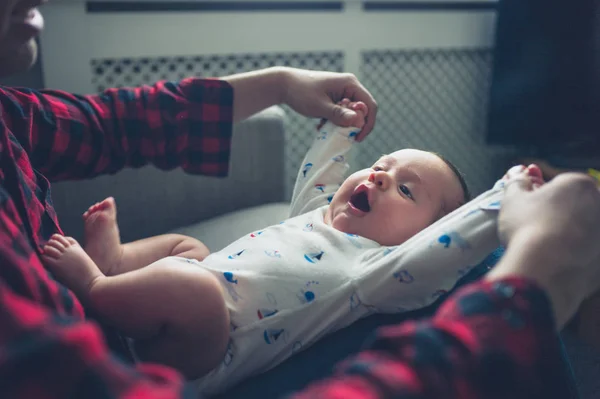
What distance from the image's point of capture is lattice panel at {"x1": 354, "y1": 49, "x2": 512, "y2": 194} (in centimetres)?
162

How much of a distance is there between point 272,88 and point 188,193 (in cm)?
40

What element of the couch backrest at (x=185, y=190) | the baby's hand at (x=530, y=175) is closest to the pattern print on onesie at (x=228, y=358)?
the baby's hand at (x=530, y=175)

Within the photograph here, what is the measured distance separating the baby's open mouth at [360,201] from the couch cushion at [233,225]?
31 centimetres

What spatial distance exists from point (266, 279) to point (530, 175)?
0.31 metres

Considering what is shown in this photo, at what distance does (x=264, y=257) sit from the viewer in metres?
0.66

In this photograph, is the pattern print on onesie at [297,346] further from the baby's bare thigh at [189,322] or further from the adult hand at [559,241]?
the adult hand at [559,241]

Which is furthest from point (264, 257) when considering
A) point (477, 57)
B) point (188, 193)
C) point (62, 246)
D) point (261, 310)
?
point (477, 57)

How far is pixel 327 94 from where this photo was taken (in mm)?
843

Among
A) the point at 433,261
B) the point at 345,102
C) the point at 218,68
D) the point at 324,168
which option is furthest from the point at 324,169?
the point at 218,68

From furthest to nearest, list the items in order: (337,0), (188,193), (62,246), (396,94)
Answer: (396,94), (337,0), (188,193), (62,246)

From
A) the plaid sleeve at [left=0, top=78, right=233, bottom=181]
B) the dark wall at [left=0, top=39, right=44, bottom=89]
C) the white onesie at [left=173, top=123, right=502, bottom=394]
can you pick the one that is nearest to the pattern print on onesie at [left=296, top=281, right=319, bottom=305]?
the white onesie at [left=173, top=123, right=502, bottom=394]

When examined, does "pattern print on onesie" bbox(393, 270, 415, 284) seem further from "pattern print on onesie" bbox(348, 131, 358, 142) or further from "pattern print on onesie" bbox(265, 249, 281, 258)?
"pattern print on onesie" bbox(348, 131, 358, 142)

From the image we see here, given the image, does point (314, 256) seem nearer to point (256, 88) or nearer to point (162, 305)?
point (162, 305)

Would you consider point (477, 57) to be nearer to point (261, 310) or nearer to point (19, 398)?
point (261, 310)
